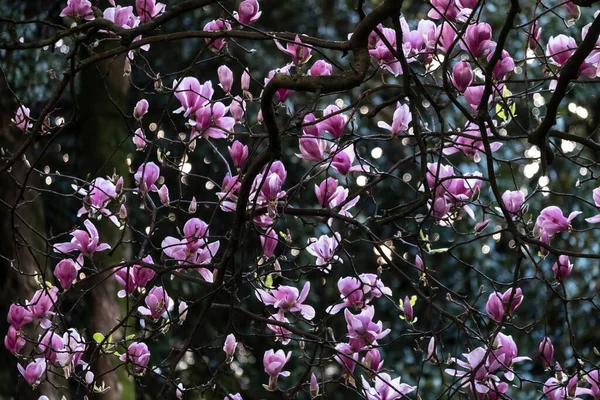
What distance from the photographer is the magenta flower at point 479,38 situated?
61.4 inches

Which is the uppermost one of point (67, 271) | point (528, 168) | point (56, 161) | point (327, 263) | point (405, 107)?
point (528, 168)

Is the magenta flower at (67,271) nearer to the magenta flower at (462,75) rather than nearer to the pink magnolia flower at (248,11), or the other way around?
the pink magnolia flower at (248,11)

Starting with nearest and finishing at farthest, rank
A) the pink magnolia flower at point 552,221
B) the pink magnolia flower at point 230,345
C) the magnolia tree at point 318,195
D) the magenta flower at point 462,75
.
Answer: the magnolia tree at point 318,195, the magenta flower at point 462,75, the pink magnolia flower at point 552,221, the pink magnolia flower at point 230,345

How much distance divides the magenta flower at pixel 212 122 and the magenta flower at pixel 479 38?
0.46m

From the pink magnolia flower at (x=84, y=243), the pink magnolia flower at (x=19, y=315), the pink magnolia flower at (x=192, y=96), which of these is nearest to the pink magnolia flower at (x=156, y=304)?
the pink magnolia flower at (x=84, y=243)

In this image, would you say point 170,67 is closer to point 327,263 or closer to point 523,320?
point 523,320

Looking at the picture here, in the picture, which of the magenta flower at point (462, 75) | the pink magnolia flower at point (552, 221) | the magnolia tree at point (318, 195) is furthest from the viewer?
the pink magnolia flower at point (552, 221)

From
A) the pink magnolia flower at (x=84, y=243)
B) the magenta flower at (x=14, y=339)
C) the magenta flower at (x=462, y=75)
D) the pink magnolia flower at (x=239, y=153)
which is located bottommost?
the magenta flower at (x=14, y=339)

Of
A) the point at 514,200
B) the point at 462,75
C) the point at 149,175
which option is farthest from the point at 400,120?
the point at 149,175

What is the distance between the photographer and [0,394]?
3387 mm

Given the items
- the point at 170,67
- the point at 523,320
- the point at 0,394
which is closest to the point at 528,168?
the point at 523,320

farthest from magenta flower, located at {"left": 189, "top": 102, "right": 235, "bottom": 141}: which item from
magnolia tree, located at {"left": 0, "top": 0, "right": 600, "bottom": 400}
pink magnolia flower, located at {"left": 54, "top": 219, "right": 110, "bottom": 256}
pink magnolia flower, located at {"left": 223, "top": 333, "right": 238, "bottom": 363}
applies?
pink magnolia flower, located at {"left": 223, "top": 333, "right": 238, "bottom": 363}

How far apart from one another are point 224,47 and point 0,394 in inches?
81.6

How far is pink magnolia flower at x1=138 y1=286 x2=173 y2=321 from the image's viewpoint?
1.79m
